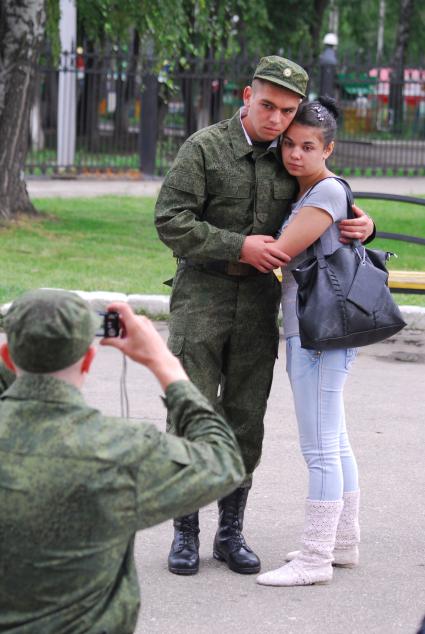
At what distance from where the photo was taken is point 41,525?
2334 millimetres

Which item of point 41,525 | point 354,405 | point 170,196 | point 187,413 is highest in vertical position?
point 170,196

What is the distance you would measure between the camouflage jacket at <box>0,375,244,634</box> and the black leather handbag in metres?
1.79

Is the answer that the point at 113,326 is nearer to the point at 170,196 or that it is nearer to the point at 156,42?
the point at 170,196

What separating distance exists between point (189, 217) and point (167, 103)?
18613 millimetres

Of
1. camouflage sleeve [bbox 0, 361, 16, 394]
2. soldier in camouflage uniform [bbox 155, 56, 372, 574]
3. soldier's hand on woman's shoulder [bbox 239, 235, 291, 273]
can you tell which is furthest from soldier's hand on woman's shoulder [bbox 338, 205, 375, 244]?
camouflage sleeve [bbox 0, 361, 16, 394]

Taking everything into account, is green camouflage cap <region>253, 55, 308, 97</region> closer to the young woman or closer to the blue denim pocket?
the young woman

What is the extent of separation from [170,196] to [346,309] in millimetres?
766

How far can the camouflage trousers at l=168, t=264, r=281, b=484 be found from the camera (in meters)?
4.50

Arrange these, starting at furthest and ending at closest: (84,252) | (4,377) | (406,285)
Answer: (84,252), (406,285), (4,377)

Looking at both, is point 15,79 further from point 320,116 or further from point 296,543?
point 320,116

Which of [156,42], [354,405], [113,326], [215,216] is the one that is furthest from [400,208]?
[113,326]

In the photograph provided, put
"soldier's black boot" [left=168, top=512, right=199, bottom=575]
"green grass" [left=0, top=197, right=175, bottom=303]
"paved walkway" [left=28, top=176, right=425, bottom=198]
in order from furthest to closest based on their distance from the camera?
"paved walkway" [left=28, top=176, right=425, bottom=198], "green grass" [left=0, top=197, right=175, bottom=303], "soldier's black boot" [left=168, top=512, right=199, bottom=575]

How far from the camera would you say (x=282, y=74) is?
168 inches

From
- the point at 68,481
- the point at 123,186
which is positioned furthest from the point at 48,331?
the point at 123,186
